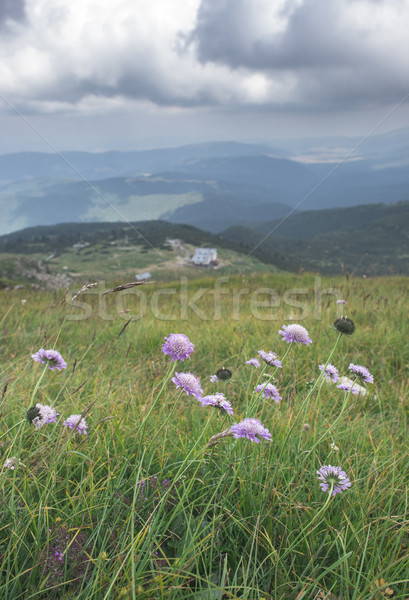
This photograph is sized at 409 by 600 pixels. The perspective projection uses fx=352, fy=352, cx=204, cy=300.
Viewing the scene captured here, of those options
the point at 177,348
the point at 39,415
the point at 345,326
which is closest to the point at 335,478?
the point at 345,326

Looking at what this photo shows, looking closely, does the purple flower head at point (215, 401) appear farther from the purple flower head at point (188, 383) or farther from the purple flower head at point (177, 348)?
the purple flower head at point (177, 348)

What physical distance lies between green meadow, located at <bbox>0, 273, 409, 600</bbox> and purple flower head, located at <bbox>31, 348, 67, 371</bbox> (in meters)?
0.15

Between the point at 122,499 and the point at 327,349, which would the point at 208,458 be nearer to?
the point at 122,499

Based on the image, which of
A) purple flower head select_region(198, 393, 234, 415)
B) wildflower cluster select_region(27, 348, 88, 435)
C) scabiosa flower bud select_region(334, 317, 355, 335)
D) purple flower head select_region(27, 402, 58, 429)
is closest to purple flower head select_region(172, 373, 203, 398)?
purple flower head select_region(198, 393, 234, 415)

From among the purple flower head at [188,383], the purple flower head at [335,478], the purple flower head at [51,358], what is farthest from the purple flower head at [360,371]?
the purple flower head at [51,358]

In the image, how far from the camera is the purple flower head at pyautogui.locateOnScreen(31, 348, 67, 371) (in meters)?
1.93

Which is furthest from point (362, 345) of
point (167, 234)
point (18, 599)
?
point (167, 234)

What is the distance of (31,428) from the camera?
245 centimetres

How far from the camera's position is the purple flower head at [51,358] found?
193 centimetres

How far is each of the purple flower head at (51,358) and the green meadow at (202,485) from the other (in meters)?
0.15

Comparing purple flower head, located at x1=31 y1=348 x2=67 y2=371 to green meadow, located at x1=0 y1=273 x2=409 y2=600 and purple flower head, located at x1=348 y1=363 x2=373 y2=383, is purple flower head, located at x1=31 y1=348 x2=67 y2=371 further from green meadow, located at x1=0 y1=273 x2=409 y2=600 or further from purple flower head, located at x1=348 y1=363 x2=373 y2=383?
purple flower head, located at x1=348 y1=363 x2=373 y2=383

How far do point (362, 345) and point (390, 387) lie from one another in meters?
1.00

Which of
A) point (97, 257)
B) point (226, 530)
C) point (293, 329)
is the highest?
point (293, 329)

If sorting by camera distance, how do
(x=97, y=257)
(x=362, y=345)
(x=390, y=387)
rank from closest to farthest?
(x=390, y=387) → (x=362, y=345) → (x=97, y=257)
